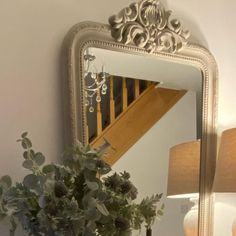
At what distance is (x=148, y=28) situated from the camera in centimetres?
178

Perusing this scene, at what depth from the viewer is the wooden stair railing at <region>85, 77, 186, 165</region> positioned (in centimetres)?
168

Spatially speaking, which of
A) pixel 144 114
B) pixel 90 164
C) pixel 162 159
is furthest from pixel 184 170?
pixel 90 164

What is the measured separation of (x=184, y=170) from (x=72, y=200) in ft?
2.30

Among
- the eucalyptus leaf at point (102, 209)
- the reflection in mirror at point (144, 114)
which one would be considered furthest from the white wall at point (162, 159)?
the eucalyptus leaf at point (102, 209)

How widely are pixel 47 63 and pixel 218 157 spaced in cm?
69

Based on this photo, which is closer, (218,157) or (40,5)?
(40,5)

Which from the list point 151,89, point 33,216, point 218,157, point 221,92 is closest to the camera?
point 33,216

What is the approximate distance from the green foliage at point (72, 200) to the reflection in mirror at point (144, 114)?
0.28 m

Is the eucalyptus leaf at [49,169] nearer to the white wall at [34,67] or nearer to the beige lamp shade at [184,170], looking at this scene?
the white wall at [34,67]

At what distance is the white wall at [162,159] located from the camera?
172cm

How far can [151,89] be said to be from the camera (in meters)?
1.79

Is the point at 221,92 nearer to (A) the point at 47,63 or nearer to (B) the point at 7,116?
(A) the point at 47,63

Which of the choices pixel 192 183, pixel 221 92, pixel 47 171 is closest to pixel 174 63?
pixel 221 92

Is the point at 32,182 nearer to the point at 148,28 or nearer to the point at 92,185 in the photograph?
the point at 92,185
